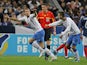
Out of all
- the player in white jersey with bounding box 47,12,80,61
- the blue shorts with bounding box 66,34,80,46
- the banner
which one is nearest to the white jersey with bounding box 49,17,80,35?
the player in white jersey with bounding box 47,12,80,61

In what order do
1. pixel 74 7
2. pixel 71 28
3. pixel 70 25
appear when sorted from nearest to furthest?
pixel 70 25
pixel 71 28
pixel 74 7

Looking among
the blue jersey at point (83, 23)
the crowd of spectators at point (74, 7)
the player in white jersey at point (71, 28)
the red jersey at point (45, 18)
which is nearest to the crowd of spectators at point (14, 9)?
the crowd of spectators at point (74, 7)

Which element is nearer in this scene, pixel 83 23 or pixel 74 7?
pixel 83 23

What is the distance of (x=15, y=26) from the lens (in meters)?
25.5

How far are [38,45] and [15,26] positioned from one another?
15.8ft

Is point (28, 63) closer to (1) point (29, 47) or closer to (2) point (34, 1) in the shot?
(1) point (29, 47)

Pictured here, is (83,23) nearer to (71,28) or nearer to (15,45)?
(71,28)

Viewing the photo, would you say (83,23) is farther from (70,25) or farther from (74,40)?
(70,25)

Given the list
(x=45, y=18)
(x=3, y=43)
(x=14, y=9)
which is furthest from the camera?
(x=14, y=9)

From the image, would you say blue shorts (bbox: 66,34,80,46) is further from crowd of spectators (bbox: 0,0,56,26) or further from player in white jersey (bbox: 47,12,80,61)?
crowd of spectators (bbox: 0,0,56,26)

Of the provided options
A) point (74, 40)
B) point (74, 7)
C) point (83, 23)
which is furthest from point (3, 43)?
point (74, 7)

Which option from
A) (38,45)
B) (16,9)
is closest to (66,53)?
(38,45)

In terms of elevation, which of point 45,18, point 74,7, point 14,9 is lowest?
point 74,7

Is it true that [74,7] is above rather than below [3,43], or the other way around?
above
